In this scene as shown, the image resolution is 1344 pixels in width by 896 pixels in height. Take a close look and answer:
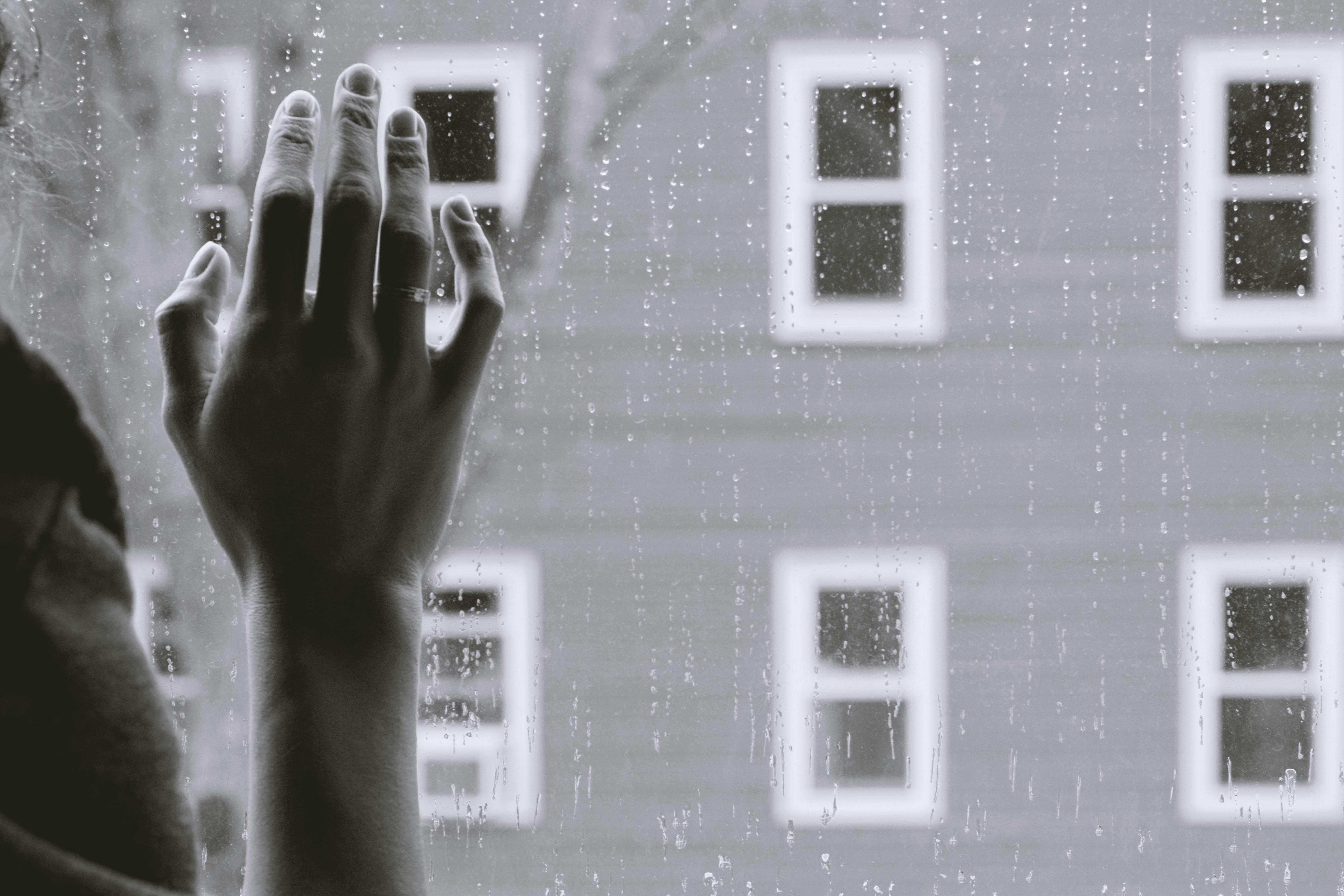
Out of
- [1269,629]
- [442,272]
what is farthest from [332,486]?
[1269,629]

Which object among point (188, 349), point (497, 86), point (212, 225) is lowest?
point (188, 349)

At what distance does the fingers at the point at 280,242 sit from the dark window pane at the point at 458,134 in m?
0.35

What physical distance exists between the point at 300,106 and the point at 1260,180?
741 mm

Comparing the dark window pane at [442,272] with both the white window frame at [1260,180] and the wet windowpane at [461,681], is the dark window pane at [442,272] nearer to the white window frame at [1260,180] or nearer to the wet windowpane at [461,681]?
the wet windowpane at [461,681]

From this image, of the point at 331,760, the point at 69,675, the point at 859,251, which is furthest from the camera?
the point at 859,251

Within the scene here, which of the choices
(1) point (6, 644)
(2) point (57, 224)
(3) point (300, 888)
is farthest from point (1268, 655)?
(2) point (57, 224)

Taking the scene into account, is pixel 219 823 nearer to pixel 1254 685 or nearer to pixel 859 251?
pixel 859 251

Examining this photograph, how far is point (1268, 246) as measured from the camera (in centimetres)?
84

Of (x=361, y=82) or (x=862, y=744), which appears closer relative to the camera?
(x=361, y=82)

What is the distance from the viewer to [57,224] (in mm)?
814

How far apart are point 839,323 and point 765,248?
112mm

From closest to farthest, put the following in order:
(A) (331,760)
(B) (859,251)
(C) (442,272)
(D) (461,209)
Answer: (A) (331,760), (D) (461,209), (C) (442,272), (B) (859,251)

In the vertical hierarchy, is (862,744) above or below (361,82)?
below

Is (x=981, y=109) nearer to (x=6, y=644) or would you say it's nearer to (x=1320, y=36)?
(x=1320, y=36)
